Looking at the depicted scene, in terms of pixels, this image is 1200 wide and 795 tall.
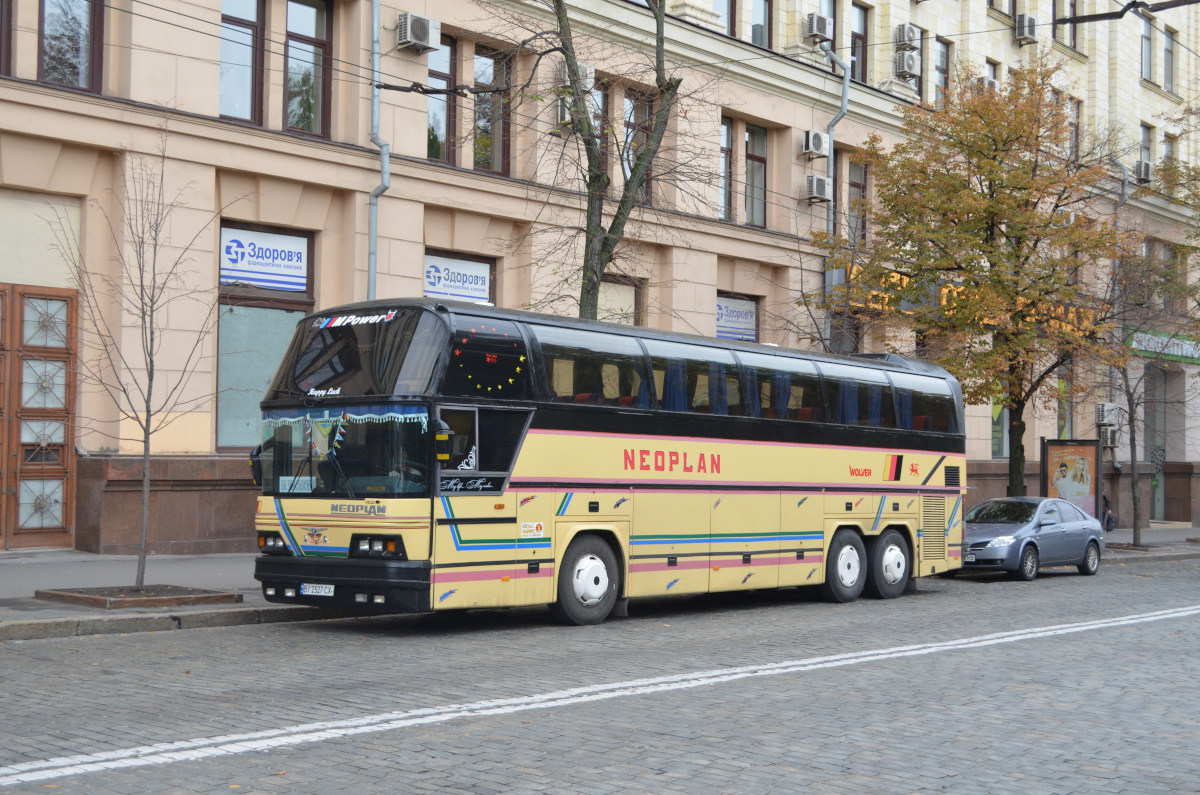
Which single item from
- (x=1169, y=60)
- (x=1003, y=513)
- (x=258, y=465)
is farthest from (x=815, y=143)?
(x=1169, y=60)

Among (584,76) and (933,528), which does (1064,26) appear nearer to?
(584,76)

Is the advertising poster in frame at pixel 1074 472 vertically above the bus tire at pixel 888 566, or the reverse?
the advertising poster in frame at pixel 1074 472

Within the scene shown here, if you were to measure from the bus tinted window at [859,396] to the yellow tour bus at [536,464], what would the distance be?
58 mm

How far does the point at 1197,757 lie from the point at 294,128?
17.3m

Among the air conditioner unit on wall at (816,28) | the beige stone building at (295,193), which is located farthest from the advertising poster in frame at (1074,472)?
the air conditioner unit on wall at (816,28)

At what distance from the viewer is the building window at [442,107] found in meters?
23.2

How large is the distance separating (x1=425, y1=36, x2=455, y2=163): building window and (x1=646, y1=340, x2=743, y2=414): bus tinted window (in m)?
9.17

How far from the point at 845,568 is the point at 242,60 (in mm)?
12038

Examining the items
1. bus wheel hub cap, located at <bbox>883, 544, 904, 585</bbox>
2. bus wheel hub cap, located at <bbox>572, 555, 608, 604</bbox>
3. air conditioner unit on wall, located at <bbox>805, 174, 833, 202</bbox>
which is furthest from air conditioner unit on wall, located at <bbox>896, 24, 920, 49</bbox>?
bus wheel hub cap, located at <bbox>572, 555, 608, 604</bbox>

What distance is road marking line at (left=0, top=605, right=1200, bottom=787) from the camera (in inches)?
260

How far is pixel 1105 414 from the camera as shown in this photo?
4088cm

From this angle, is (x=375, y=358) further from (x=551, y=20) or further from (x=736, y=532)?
(x=551, y=20)

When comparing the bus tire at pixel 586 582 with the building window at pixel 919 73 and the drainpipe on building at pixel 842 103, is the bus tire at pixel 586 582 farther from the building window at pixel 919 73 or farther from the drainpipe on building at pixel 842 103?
the building window at pixel 919 73

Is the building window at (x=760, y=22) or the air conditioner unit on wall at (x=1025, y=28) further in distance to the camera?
the air conditioner unit on wall at (x=1025, y=28)
